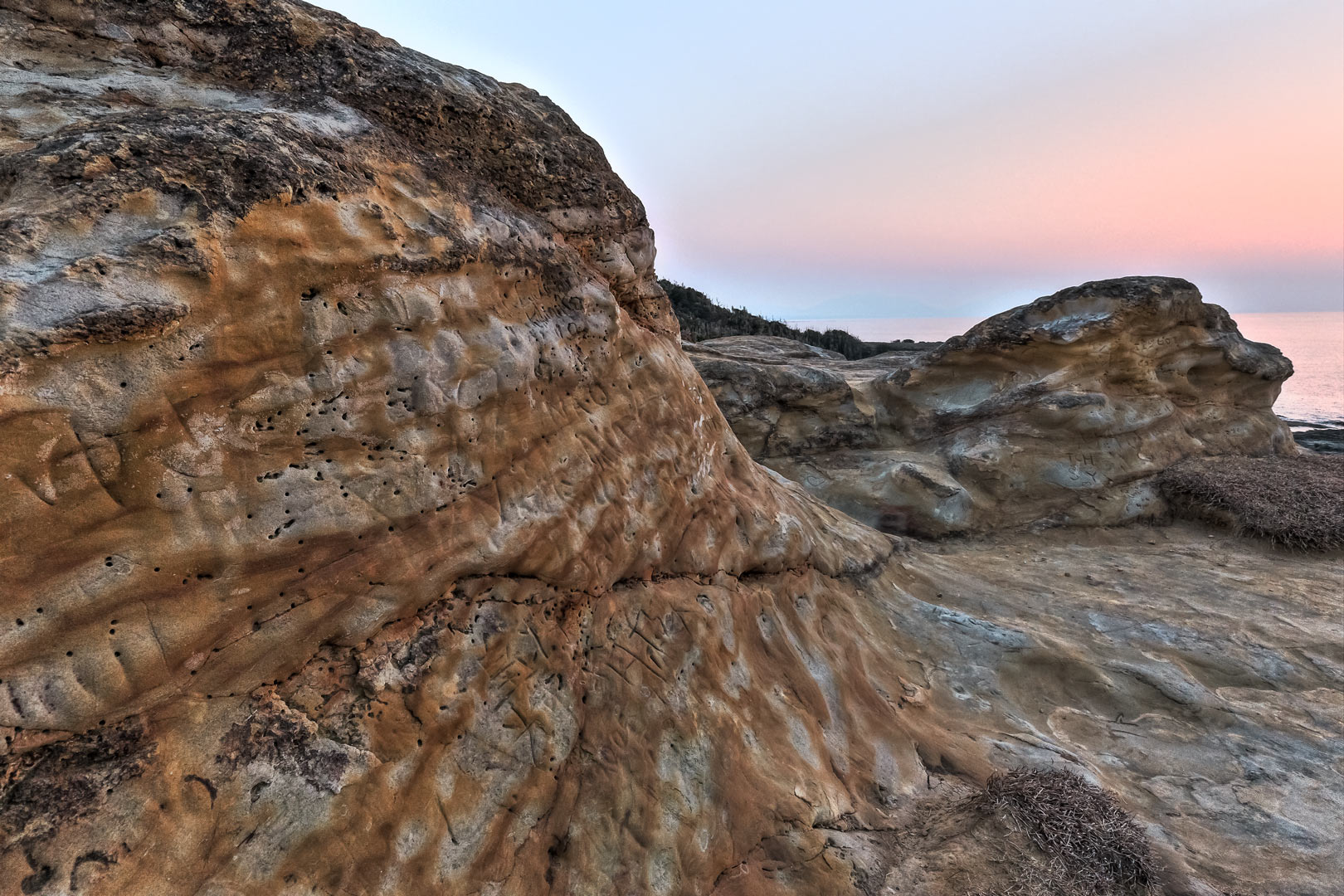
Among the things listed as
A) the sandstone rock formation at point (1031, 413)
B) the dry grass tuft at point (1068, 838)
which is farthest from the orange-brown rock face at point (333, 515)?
the sandstone rock formation at point (1031, 413)

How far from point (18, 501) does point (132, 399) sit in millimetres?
360

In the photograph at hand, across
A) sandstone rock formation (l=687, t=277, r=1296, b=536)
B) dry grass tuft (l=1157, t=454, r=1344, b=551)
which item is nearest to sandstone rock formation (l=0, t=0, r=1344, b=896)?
dry grass tuft (l=1157, t=454, r=1344, b=551)

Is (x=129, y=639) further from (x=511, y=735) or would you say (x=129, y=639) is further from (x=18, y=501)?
(x=511, y=735)

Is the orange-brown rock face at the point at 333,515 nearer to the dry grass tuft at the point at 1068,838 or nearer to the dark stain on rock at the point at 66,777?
the dark stain on rock at the point at 66,777

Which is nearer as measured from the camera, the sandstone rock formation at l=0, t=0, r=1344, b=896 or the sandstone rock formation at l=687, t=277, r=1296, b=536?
the sandstone rock formation at l=0, t=0, r=1344, b=896

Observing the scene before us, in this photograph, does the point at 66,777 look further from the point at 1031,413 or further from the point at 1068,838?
the point at 1031,413

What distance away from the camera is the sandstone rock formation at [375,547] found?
176cm

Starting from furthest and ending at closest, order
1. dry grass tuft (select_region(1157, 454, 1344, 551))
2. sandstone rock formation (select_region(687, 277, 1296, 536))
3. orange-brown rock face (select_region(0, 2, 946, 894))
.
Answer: sandstone rock formation (select_region(687, 277, 1296, 536))
dry grass tuft (select_region(1157, 454, 1344, 551))
orange-brown rock face (select_region(0, 2, 946, 894))

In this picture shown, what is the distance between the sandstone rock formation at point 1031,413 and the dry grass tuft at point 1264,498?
0.28 m

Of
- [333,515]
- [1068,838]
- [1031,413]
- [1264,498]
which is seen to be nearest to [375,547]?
[333,515]

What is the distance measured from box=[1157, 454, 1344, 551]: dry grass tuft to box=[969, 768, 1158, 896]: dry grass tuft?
572cm

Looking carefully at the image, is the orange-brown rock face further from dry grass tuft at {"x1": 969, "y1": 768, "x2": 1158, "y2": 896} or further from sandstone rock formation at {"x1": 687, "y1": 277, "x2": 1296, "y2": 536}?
sandstone rock formation at {"x1": 687, "y1": 277, "x2": 1296, "y2": 536}

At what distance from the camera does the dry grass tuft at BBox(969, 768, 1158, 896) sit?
2.78 metres

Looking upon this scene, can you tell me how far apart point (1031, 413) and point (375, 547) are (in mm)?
8399
